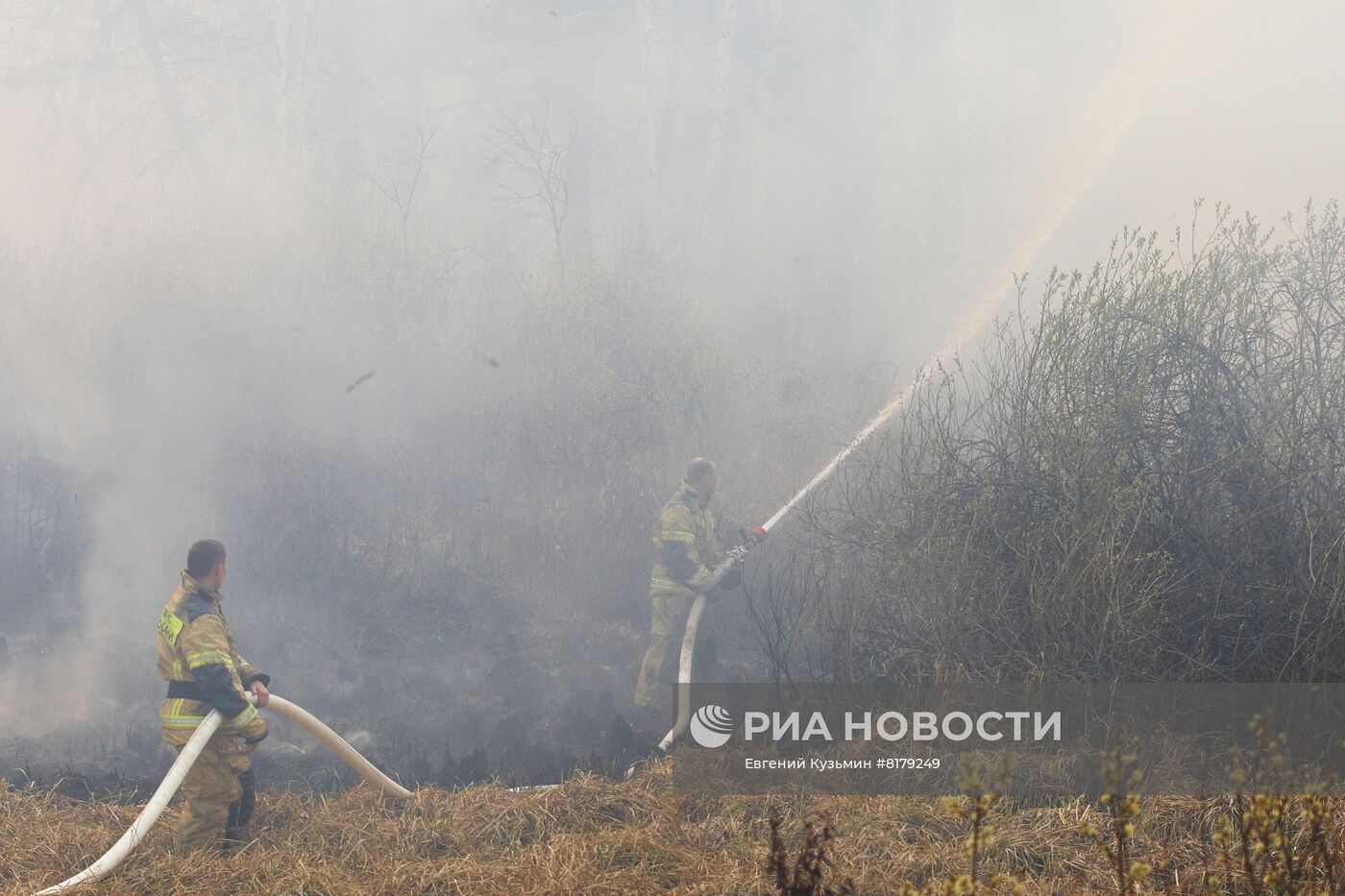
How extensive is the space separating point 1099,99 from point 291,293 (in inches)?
417

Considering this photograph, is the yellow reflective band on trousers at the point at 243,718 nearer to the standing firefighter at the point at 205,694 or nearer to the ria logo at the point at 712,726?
the standing firefighter at the point at 205,694

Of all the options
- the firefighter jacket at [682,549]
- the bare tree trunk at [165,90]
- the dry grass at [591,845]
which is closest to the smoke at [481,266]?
the bare tree trunk at [165,90]

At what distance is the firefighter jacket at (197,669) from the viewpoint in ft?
16.7

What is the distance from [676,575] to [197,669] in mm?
3737

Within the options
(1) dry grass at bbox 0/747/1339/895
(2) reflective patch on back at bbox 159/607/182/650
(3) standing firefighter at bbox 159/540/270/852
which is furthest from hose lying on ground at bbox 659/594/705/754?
(2) reflective patch on back at bbox 159/607/182/650

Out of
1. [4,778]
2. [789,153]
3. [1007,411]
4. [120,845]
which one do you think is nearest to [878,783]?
[1007,411]

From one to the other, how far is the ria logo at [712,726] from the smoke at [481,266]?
99.7 inches

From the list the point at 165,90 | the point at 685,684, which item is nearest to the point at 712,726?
the point at 685,684

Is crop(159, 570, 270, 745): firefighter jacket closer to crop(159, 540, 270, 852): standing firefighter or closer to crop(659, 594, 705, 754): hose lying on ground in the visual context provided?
crop(159, 540, 270, 852): standing firefighter

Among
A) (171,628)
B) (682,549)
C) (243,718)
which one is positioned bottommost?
(243,718)

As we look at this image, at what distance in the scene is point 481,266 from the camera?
1259cm

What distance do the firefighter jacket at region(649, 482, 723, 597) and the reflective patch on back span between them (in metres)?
3.69

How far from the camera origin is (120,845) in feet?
15.6

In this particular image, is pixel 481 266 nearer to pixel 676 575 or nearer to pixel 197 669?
pixel 676 575
